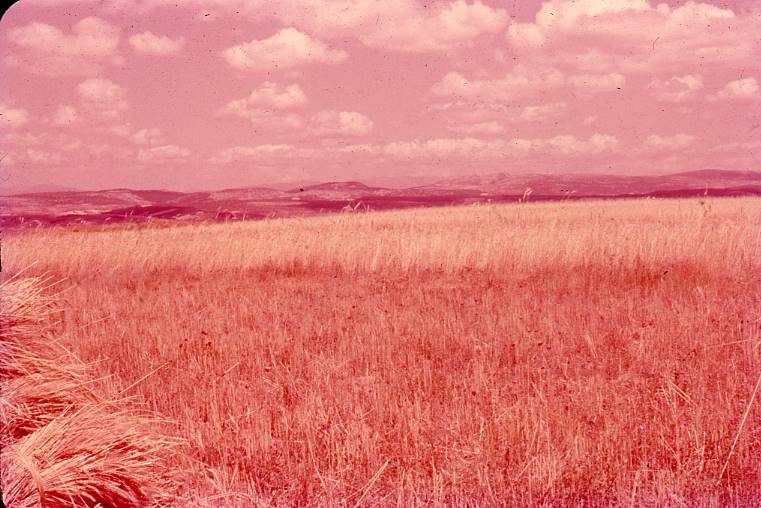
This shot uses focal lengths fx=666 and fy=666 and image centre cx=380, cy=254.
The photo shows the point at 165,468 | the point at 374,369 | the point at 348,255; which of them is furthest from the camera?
the point at 348,255

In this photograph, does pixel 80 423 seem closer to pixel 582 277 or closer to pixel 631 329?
pixel 631 329

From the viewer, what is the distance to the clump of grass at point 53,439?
329cm

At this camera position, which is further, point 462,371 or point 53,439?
point 462,371

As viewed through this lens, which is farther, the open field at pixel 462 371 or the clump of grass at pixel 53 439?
the open field at pixel 462 371

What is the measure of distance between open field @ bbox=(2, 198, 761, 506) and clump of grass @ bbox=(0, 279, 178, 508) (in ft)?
1.23

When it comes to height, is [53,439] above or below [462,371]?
above

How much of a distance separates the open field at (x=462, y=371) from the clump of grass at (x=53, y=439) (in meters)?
0.38

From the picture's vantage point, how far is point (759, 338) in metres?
6.46

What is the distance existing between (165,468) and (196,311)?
525 cm

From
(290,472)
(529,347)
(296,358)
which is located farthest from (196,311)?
(290,472)

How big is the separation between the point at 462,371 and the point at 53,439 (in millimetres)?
3431

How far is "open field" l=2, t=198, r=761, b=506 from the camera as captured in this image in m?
3.87

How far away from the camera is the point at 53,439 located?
3498mm

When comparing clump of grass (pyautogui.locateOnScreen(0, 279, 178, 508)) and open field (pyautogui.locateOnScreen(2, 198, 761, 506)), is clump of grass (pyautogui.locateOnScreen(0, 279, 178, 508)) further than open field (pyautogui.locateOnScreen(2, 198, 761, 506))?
No
